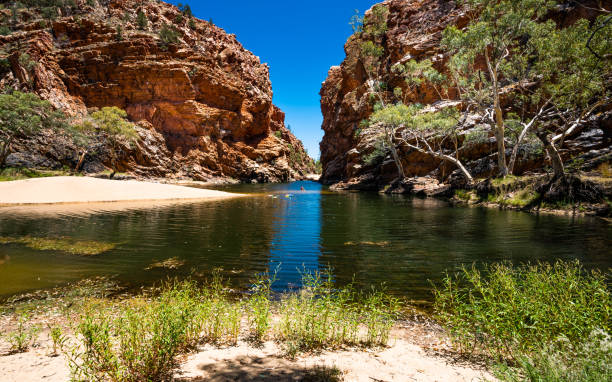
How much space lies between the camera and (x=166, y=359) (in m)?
3.70

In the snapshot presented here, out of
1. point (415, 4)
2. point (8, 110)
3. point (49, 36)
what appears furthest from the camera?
point (49, 36)

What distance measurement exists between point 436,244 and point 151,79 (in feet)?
249

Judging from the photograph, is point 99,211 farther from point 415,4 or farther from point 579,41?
point 415,4

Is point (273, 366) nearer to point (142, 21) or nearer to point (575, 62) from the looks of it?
point (575, 62)

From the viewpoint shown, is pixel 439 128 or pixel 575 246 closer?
pixel 575 246

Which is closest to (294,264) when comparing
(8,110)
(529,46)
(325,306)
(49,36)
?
(325,306)

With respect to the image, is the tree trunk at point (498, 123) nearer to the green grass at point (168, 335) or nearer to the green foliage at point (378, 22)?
the green grass at point (168, 335)

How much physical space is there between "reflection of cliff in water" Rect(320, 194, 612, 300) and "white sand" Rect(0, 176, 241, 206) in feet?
76.3

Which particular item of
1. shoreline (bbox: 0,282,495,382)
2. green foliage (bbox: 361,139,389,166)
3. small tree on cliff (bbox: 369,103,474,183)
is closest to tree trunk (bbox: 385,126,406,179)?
small tree on cliff (bbox: 369,103,474,183)

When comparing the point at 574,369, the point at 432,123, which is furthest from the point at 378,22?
the point at 574,369

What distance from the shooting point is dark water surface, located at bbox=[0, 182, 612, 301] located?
346 inches

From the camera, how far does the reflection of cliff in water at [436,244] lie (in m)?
9.21

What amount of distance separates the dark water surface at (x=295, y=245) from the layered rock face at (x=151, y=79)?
5122 cm

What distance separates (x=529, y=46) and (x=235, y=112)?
228ft
